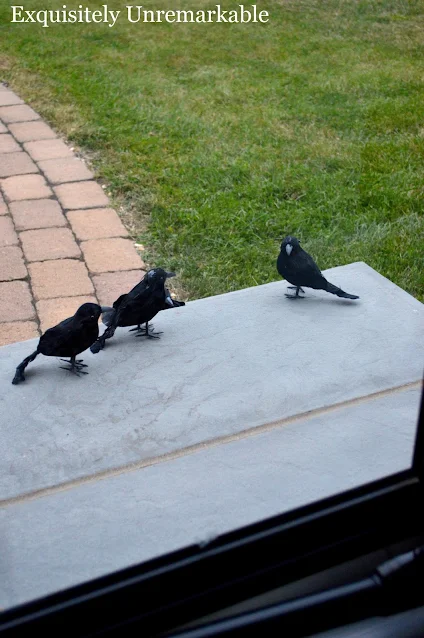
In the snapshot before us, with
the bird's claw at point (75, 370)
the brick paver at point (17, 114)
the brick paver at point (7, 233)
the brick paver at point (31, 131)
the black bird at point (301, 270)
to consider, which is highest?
the black bird at point (301, 270)

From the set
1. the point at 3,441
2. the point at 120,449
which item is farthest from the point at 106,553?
the point at 3,441

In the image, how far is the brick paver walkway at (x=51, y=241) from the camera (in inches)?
129

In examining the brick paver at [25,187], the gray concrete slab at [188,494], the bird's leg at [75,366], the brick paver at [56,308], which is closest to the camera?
the gray concrete slab at [188,494]

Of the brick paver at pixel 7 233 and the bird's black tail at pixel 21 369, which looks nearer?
the bird's black tail at pixel 21 369

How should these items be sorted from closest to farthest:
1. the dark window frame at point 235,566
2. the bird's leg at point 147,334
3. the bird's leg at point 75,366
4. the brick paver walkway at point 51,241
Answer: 1. the dark window frame at point 235,566
2. the bird's leg at point 75,366
3. the bird's leg at point 147,334
4. the brick paver walkway at point 51,241

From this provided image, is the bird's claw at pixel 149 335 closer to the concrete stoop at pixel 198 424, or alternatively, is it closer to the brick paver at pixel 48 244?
the concrete stoop at pixel 198 424

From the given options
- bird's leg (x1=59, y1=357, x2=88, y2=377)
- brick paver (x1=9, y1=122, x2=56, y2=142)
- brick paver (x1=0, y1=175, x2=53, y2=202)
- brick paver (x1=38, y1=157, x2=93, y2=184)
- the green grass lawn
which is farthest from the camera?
brick paver (x1=9, y1=122, x2=56, y2=142)

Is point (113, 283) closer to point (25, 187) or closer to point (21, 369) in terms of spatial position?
point (21, 369)

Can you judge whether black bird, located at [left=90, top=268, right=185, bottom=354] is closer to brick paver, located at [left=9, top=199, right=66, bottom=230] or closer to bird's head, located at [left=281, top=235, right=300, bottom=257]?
bird's head, located at [left=281, top=235, right=300, bottom=257]

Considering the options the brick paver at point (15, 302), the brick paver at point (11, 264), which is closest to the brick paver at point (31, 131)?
the brick paver at point (11, 264)

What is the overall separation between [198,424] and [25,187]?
2749 millimetres

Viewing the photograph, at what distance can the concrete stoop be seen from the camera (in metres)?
1.68

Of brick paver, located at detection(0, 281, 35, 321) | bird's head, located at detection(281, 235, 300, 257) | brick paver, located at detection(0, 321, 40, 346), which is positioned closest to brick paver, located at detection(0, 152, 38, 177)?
brick paver, located at detection(0, 281, 35, 321)

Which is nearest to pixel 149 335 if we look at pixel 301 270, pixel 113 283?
pixel 301 270
